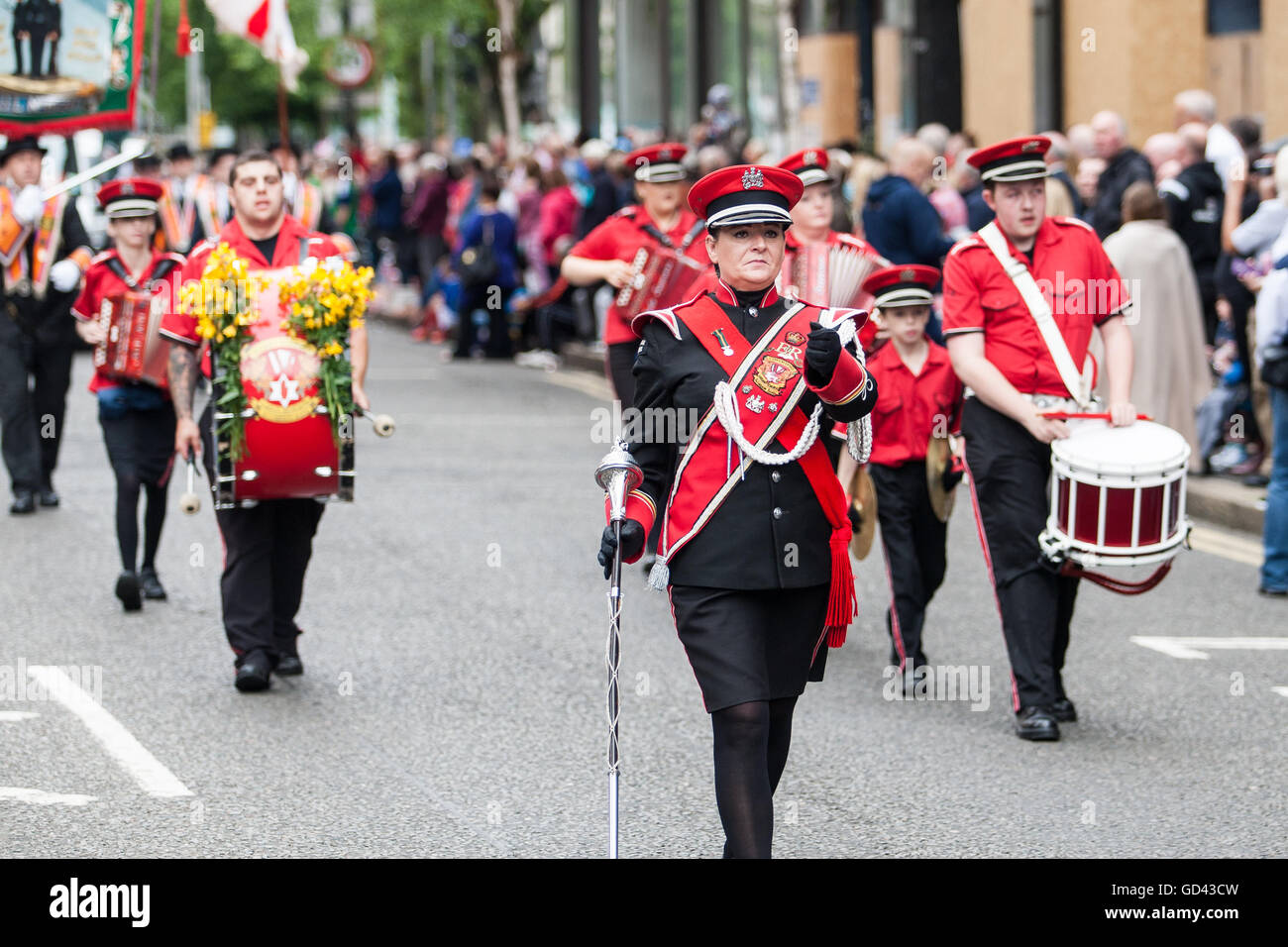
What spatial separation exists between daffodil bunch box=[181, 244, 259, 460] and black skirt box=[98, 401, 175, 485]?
7.09 feet

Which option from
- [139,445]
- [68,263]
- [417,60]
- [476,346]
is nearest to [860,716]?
[139,445]

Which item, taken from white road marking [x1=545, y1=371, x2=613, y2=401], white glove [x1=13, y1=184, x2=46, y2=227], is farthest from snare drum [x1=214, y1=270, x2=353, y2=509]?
white road marking [x1=545, y1=371, x2=613, y2=401]

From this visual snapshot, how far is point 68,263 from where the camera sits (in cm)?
1227

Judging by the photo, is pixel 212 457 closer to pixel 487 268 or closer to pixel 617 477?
pixel 617 477

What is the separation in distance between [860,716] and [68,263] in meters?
6.02

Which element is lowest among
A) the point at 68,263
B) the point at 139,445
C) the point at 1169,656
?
the point at 1169,656

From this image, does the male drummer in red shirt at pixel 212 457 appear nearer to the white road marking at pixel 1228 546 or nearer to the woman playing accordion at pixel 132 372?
the woman playing accordion at pixel 132 372

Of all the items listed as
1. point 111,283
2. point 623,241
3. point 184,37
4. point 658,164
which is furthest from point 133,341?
point 184,37

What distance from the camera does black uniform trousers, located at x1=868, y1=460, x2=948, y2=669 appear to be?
8875mm

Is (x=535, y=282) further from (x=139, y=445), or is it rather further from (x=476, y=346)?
(x=139, y=445)

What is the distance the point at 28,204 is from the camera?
1258 cm

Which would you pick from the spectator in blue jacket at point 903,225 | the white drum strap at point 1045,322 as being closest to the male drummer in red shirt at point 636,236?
the spectator in blue jacket at point 903,225

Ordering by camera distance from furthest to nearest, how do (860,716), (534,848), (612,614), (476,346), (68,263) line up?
(476,346), (68,263), (860,716), (534,848), (612,614)

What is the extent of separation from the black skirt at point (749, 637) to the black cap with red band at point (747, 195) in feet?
3.10
